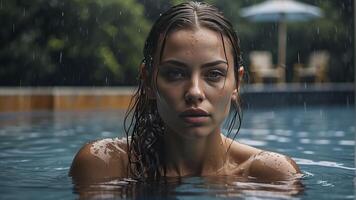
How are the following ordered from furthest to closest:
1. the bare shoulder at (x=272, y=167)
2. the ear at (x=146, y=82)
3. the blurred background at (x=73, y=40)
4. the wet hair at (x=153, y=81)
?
the blurred background at (x=73, y=40), the bare shoulder at (x=272, y=167), the ear at (x=146, y=82), the wet hair at (x=153, y=81)

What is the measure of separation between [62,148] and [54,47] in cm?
786

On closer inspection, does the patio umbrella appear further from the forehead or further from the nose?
the nose

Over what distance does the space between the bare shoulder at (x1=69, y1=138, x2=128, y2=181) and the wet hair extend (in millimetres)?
48

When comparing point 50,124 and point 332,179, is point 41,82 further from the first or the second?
point 332,179

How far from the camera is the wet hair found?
278 cm

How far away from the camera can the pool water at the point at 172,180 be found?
2.88 m

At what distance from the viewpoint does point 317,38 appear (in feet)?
70.7

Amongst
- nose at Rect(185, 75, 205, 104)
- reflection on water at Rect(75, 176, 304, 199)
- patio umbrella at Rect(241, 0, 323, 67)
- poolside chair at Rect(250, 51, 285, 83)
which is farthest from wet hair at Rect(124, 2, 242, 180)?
patio umbrella at Rect(241, 0, 323, 67)

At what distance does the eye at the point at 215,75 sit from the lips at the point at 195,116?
6.0 inches

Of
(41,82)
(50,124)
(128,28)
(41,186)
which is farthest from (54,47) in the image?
(41,186)

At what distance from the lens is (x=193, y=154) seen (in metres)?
3.01

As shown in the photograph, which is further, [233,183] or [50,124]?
[50,124]

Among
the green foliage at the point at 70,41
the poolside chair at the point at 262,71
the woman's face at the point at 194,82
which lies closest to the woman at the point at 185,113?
the woman's face at the point at 194,82

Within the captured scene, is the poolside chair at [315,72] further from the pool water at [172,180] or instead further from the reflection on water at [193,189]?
the reflection on water at [193,189]
